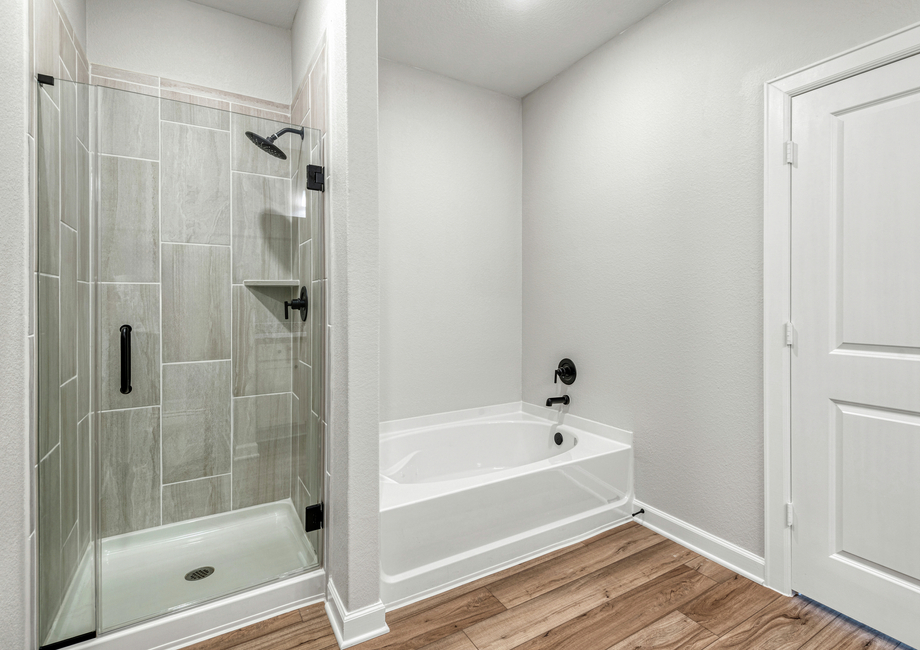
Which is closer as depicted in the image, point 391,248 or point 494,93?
point 391,248

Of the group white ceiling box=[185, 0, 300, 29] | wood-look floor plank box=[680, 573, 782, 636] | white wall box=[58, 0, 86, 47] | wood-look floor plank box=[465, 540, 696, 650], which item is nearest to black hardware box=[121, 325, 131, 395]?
white wall box=[58, 0, 86, 47]

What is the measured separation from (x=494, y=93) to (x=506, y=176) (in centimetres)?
53

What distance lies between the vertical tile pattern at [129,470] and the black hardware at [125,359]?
0.09m

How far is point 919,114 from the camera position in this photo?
1408 mm

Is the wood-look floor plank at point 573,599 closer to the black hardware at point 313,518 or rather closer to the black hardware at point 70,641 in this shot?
the black hardware at point 313,518

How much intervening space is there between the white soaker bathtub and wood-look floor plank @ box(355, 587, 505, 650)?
10cm

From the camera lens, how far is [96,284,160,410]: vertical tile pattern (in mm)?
1581

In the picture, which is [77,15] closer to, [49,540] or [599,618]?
[49,540]

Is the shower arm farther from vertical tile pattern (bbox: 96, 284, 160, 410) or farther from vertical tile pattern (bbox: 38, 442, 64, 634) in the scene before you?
vertical tile pattern (bbox: 38, 442, 64, 634)

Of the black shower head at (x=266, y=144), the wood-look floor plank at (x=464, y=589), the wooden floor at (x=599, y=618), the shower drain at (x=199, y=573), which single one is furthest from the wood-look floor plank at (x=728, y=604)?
the black shower head at (x=266, y=144)

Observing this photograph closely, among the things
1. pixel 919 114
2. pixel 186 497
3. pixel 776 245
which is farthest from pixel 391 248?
pixel 919 114

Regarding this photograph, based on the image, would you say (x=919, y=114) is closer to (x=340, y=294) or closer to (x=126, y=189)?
(x=340, y=294)

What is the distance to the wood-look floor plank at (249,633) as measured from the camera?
4.94ft

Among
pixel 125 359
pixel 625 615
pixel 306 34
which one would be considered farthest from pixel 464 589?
pixel 306 34
